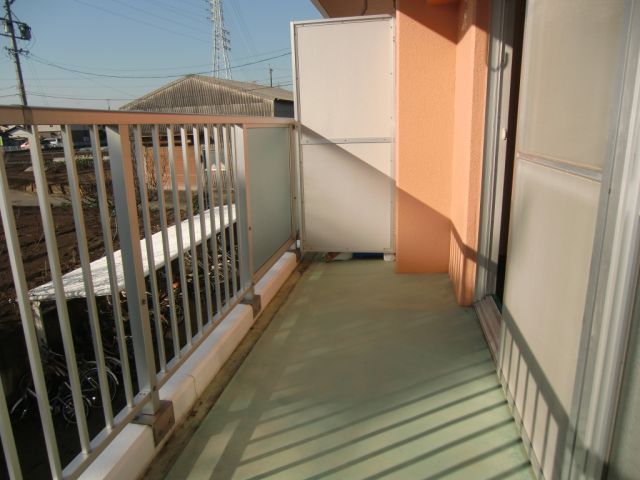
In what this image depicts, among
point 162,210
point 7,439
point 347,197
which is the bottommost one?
point 7,439

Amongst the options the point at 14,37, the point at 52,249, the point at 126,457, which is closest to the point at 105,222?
the point at 52,249

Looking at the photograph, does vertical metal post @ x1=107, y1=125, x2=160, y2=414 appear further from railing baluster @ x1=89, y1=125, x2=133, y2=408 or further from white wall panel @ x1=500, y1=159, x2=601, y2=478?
white wall panel @ x1=500, y1=159, x2=601, y2=478

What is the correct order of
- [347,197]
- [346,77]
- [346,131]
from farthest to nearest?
[347,197]
[346,131]
[346,77]

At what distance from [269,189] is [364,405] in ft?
5.93

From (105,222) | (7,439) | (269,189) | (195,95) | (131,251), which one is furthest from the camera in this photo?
(195,95)

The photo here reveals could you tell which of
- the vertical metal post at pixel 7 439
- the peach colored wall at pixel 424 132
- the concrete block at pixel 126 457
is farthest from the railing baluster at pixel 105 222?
the peach colored wall at pixel 424 132

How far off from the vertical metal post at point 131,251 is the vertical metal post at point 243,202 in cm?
111

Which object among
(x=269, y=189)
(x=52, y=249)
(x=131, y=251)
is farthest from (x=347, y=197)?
(x=52, y=249)

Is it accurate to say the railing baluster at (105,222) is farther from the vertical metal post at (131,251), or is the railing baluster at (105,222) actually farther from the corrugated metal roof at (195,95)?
the corrugated metal roof at (195,95)

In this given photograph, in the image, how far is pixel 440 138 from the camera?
3.45 meters

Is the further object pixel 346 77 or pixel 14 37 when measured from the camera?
pixel 14 37

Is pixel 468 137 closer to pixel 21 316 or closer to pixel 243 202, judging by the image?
pixel 243 202

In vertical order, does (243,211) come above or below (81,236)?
below

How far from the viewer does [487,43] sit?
2.62 metres
